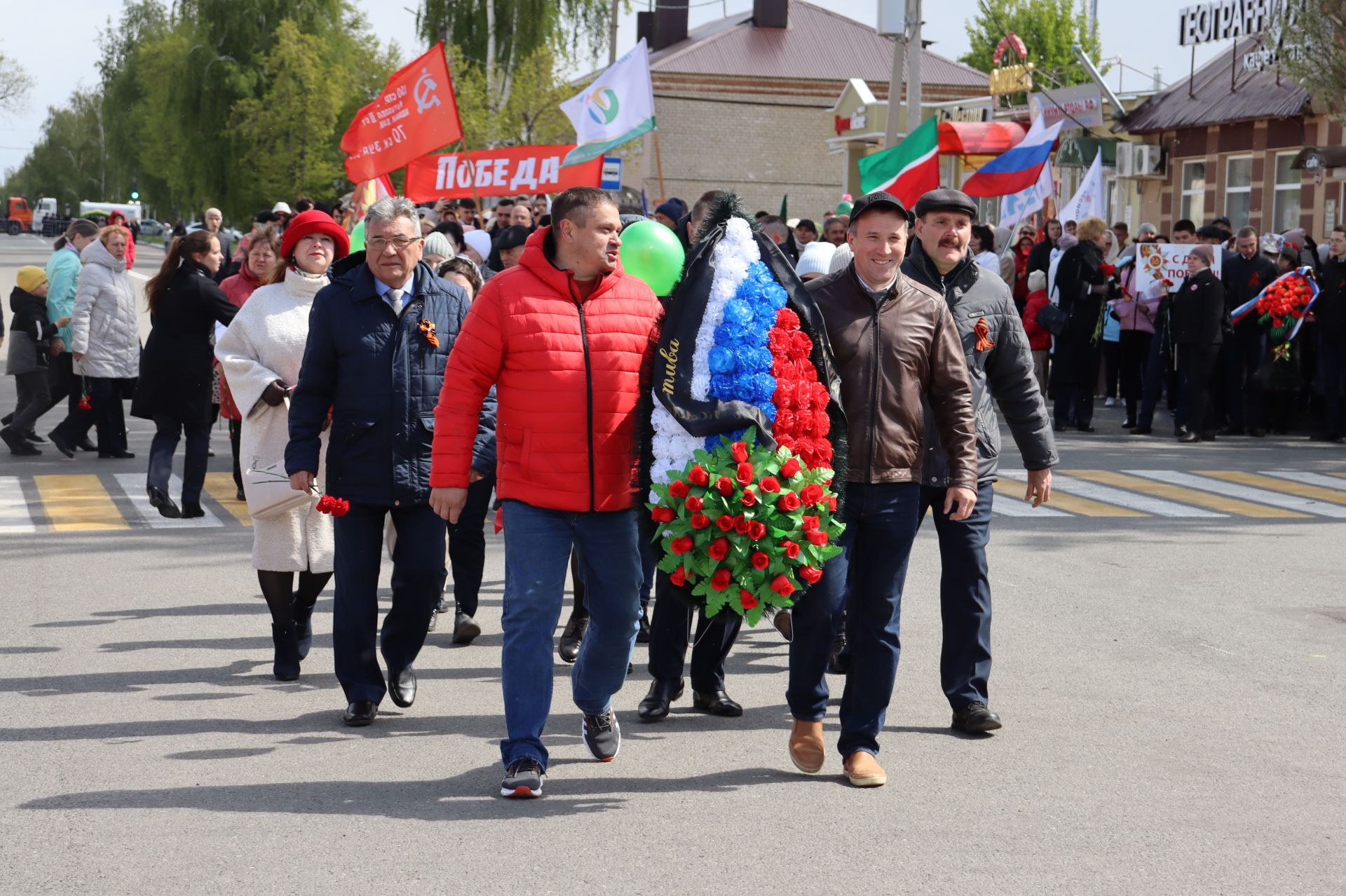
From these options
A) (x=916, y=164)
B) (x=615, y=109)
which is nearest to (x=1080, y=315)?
(x=916, y=164)

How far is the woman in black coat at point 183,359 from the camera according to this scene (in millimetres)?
11109

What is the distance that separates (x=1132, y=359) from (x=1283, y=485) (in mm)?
4467

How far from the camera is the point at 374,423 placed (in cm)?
623

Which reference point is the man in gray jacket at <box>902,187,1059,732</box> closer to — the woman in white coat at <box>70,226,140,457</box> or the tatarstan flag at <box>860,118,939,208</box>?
the woman in white coat at <box>70,226,140,457</box>

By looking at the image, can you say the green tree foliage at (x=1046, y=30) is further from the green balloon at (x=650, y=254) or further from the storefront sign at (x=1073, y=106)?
the green balloon at (x=650, y=254)

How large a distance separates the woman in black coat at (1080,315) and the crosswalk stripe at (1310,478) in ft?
10.1

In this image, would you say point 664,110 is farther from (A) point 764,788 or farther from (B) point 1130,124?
(A) point 764,788

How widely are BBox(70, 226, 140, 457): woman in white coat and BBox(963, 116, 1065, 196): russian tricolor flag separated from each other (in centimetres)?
965

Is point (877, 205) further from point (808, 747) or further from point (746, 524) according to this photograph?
point (808, 747)

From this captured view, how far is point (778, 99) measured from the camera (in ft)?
192

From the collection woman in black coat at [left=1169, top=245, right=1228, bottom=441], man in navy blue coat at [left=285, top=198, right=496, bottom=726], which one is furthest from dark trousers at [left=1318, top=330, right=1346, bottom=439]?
man in navy blue coat at [left=285, top=198, right=496, bottom=726]

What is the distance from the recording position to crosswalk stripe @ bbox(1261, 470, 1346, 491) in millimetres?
13820

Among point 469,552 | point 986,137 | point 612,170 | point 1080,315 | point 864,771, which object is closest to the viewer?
point 864,771

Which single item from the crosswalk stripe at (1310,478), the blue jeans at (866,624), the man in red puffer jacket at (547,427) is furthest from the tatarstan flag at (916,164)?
the man in red puffer jacket at (547,427)
